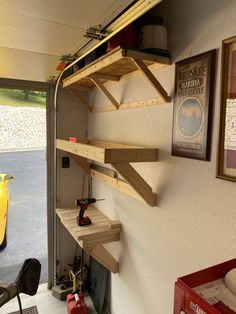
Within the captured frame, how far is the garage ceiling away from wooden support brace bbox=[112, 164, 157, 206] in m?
0.75

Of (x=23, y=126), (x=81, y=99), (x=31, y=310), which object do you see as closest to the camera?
(x=31, y=310)

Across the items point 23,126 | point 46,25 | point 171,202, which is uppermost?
point 46,25

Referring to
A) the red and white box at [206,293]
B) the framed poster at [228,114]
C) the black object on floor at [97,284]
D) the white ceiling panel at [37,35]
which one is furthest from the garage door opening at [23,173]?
the red and white box at [206,293]

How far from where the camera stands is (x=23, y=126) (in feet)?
9.16

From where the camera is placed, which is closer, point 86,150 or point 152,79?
point 152,79

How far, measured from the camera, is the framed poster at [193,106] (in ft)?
3.62

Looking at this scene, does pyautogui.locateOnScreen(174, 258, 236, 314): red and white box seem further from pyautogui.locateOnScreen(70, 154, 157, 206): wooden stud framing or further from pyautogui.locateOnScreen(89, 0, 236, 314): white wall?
pyautogui.locateOnScreen(70, 154, 157, 206): wooden stud framing

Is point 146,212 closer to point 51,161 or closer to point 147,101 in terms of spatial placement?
point 147,101

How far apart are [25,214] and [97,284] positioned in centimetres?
198

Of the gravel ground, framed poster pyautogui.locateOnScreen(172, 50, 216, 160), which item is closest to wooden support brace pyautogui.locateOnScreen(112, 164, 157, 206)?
framed poster pyautogui.locateOnScreen(172, 50, 216, 160)

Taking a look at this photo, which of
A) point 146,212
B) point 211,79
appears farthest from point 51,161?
point 211,79

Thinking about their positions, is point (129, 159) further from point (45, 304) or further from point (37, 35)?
point (45, 304)

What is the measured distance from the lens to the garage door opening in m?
2.65

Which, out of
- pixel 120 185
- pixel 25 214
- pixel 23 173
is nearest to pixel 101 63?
pixel 120 185
